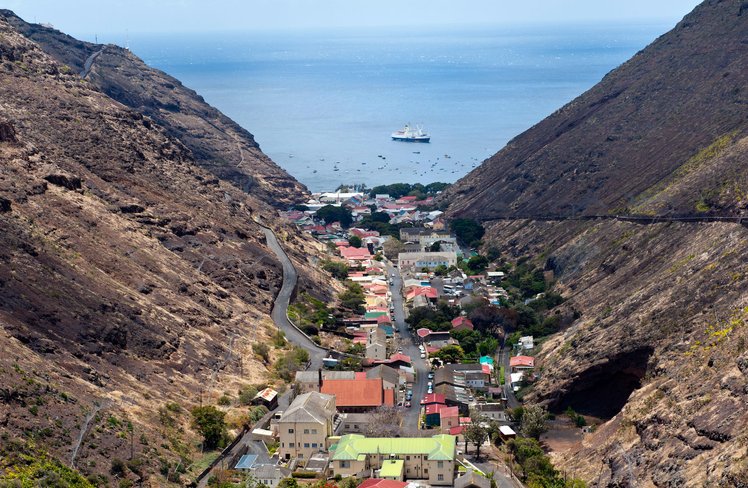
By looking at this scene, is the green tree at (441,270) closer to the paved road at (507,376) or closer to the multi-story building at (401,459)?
the paved road at (507,376)

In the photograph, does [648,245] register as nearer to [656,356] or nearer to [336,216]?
[656,356]

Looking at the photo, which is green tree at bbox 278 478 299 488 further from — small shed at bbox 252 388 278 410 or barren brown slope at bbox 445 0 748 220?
barren brown slope at bbox 445 0 748 220

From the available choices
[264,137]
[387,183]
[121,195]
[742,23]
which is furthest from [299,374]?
[264,137]

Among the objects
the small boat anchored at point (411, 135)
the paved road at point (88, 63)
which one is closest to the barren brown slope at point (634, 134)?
the paved road at point (88, 63)

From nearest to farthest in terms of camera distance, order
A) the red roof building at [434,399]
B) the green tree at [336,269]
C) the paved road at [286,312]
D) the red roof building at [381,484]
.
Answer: the red roof building at [381,484]
the red roof building at [434,399]
the paved road at [286,312]
the green tree at [336,269]

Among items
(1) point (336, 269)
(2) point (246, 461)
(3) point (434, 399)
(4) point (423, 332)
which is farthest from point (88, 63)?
(2) point (246, 461)

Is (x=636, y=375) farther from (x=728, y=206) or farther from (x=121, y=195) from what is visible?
(x=121, y=195)
